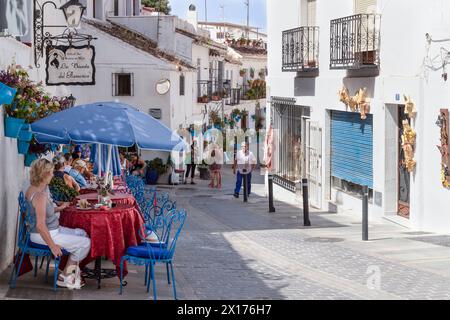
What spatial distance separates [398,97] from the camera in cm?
1956

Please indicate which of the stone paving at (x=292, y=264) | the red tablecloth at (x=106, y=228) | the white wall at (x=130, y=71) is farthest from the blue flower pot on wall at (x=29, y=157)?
the white wall at (x=130, y=71)

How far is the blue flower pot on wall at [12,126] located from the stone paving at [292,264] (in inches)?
73.2

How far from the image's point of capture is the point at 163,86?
117 ft

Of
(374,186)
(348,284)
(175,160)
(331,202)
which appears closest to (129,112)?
(348,284)

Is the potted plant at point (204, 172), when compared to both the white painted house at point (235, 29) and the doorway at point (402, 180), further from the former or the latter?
the white painted house at point (235, 29)

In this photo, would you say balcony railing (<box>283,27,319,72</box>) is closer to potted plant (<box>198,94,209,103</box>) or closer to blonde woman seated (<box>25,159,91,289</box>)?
blonde woman seated (<box>25,159,91,289</box>)

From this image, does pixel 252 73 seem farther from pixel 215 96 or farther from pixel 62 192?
pixel 62 192

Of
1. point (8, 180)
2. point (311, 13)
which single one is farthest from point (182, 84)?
point (8, 180)

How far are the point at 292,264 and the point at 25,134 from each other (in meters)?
4.77

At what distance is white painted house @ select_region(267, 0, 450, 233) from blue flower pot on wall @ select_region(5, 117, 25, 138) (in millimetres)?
8745

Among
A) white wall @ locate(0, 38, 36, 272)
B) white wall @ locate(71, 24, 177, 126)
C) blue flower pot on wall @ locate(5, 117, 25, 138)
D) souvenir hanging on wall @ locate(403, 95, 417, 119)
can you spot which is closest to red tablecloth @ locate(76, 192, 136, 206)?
white wall @ locate(0, 38, 36, 272)
